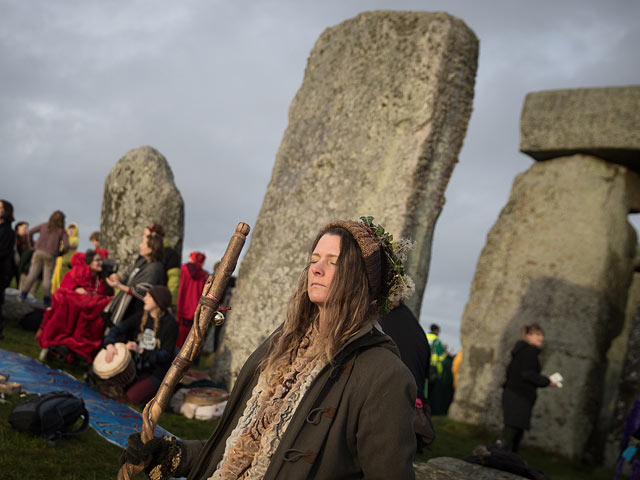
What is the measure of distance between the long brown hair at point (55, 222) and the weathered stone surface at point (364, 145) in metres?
4.27

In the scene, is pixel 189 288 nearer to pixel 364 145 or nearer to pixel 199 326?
pixel 364 145

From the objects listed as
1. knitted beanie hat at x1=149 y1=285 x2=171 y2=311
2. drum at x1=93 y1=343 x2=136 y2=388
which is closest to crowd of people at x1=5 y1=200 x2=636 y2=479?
drum at x1=93 y1=343 x2=136 y2=388

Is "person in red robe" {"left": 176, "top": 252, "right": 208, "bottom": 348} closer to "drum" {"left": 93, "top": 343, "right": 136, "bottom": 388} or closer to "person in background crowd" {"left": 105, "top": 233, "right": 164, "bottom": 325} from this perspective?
"person in background crowd" {"left": 105, "top": 233, "right": 164, "bottom": 325}

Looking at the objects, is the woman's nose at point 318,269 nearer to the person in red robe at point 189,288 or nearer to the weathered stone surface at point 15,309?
the person in red robe at point 189,288

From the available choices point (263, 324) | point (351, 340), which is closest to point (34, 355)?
point (263, 324)

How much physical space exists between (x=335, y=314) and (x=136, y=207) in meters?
8.51

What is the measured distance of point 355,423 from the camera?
2111 mm

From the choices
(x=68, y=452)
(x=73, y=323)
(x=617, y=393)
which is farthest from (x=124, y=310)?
(x=617, y=393)

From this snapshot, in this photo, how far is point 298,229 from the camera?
686 centimetres

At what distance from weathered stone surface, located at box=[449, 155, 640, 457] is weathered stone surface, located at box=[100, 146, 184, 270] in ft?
16.0

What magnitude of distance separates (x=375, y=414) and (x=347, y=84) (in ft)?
18.1

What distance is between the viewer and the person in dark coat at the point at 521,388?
662 cm

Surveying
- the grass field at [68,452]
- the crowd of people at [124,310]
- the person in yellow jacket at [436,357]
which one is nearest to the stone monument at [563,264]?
the person in yellow jacket at [436,357]

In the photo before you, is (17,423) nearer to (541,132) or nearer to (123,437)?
(123,437)
